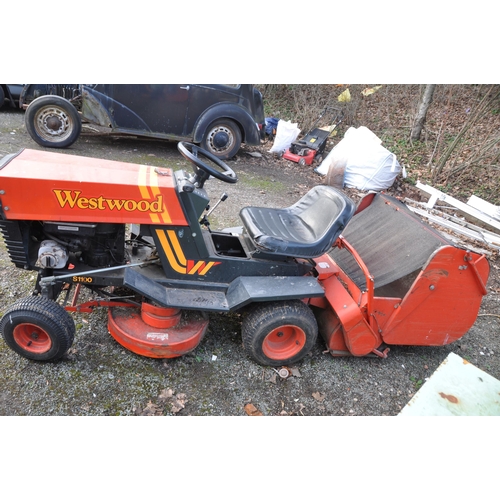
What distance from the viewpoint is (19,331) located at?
2.46 metres

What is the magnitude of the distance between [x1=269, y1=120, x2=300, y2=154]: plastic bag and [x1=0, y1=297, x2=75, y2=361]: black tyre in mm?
6360

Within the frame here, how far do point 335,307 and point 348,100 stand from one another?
876 centimetres

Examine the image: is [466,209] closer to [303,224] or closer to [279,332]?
[303,224]

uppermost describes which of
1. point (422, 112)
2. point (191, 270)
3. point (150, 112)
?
point (422, 112)

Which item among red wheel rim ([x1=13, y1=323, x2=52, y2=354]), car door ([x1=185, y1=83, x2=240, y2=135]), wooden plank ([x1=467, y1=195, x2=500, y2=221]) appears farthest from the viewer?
car door ([x1=185, y1=83, x2=240, y2=135])

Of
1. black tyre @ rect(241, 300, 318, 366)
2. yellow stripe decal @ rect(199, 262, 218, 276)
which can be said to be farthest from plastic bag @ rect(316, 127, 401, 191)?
yellow stripe decal @ rect(199, 262, 218, 276)

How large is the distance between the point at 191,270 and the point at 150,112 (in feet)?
15.2

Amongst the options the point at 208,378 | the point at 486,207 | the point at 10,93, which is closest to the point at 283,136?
the point at 486,207

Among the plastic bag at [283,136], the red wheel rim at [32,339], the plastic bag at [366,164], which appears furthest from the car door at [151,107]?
the red wheel rim at [32,339]

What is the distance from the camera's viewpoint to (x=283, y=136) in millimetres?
7949

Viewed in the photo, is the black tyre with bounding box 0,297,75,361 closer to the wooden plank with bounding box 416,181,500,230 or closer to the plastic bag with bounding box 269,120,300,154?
the wooden plank with bounding box 416,181,500,230

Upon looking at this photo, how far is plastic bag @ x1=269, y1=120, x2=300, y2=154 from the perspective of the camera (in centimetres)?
791

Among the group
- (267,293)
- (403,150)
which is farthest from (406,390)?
(403,150)

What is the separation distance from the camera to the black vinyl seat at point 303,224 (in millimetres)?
2729
